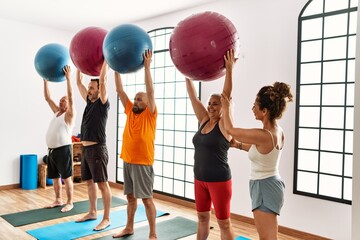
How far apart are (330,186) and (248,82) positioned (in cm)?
142

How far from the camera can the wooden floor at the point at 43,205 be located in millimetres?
3393

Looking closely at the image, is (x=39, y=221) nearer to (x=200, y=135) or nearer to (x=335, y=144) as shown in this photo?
(x=200, y=135)

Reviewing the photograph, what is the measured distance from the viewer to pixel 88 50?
9.51 feet

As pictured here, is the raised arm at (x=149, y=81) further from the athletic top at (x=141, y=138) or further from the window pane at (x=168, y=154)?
the window pane at (x=168, y=154)

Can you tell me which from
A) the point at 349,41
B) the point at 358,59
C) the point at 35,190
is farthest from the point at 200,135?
the point at 35,190

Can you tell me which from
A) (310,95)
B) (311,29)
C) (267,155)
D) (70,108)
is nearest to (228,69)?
(267,155)

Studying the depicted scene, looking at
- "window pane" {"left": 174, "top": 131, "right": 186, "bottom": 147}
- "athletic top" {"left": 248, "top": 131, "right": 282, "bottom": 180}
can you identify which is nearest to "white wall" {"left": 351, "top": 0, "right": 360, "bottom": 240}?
"athletic top" {"left": 248, "top": 131, "right": 282, "bottom": 180}

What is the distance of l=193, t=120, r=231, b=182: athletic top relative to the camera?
237 cm

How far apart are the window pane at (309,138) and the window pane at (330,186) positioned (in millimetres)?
321

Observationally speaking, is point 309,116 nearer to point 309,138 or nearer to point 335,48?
point 309,138

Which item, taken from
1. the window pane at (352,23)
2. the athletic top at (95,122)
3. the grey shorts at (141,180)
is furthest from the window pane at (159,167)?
the window pane at (352,23)

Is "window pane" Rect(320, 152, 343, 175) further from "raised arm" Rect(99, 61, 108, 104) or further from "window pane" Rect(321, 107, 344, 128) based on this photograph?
"raised arm" Rect(99, 61, 108, 104)

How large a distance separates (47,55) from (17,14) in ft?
7.02

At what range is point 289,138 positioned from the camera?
3553 millimetres
